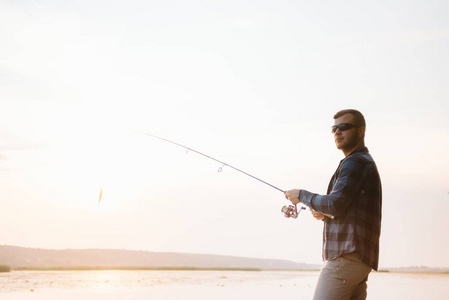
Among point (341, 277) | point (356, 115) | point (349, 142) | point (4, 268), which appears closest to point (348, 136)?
point (349, 142)

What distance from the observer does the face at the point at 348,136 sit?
4.56 metres

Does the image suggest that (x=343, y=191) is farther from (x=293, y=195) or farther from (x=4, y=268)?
(x=4, y=268)

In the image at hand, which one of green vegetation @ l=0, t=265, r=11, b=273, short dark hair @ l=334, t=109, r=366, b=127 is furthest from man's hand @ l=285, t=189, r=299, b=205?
green vegetation @ l=0, t=265, r=11, b=273

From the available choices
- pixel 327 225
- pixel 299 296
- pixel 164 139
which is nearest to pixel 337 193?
pixel 327 225

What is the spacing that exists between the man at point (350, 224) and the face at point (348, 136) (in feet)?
0.18

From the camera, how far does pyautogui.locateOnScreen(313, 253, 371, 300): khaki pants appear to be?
170 inches

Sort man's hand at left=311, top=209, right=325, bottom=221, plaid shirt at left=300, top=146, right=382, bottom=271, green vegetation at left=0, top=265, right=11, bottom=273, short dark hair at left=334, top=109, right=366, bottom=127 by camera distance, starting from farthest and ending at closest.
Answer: green vegetation at left=0, top=265, right=11, bottom=273, man's hand at left=311, top=209, right=325, bottom=221, short dark hair at left=334, top=109, right=366, bottom=127, plaid shirt at left=300, top=146, right=382, bottom=271

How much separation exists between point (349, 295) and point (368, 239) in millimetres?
425

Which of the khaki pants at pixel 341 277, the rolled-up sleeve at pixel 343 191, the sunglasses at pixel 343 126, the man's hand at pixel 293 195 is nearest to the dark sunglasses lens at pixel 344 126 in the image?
the sunglasses at pixel 343 126

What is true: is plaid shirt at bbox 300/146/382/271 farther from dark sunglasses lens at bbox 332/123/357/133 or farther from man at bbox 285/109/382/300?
dark sunglasses lens at bbox 332/123/357/133

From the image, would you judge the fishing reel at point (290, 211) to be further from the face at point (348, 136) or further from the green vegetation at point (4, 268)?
the green vegetation at point (4, 268)

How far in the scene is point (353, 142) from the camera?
180 inches

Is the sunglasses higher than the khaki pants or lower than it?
higher

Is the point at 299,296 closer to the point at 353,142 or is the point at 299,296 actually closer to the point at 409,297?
the point at 409,297
